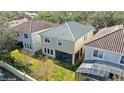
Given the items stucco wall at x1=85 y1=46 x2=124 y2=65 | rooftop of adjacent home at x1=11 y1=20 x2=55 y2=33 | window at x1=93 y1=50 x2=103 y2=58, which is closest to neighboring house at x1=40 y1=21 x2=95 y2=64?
rooftop of adjacent home at x1=11 y1=20 x2=55 y2=33

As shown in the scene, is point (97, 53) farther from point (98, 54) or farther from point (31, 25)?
point (31, 25)

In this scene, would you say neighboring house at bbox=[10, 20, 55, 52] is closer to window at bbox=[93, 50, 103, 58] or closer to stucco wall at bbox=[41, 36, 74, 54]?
stucco wall at bbox=[41, 36, 74, 54]

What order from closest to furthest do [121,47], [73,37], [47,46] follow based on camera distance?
[121,47]
[73,37]
[47,46]

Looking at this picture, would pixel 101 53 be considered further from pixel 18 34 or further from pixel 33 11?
pixel 18 34

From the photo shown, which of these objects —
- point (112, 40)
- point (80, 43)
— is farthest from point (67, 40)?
point (112, 40)

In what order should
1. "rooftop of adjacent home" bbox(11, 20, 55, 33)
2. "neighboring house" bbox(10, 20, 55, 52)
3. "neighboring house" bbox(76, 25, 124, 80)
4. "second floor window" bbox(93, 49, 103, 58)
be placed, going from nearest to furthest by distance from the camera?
1. "neighboring house" bbox(76, 25, 124, 80)
2. "second floor window" bbox(93, 49, 103, 58)
3. "rooftop of adjacent home" bbox(11, 20, 55, 33)
4. "neighboring house" bbox(10, 20, 55, 52)
